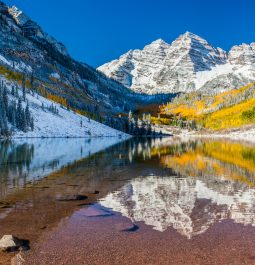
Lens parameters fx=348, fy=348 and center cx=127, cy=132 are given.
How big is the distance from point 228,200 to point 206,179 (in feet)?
36.4

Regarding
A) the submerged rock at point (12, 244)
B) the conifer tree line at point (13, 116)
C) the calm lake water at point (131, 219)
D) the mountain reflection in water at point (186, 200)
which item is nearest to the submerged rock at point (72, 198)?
the calm lake water at point (131, 219)

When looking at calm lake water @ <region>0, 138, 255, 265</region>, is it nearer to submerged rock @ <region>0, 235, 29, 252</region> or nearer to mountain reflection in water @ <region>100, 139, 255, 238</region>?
mountain reflection in water @ <region>100, 139, 255, 238</region>

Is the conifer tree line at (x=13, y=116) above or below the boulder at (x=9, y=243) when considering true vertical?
above

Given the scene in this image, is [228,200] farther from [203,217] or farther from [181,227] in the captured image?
[181,227]

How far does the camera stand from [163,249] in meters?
15.8

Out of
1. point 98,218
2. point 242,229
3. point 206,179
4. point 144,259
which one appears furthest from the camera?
point 206,179

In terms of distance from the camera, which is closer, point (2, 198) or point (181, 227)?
point (181, 227)

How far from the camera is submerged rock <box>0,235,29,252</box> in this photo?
15438 mm

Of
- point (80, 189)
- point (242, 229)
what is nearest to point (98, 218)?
point (242, 229)

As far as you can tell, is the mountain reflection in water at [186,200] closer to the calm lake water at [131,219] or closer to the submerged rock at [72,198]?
the calm lake water at [131,219]

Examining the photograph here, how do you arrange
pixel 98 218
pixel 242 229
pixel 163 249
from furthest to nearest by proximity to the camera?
1. pixel 98 218
2. pixel 242 229
3. pixel 163 249

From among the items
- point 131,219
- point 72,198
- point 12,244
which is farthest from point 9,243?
point 72,198

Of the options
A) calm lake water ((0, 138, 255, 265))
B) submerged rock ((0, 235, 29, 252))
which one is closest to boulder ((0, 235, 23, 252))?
submerged rock ((0, 235, 29, 252))

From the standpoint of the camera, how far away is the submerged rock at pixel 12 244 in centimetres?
1544
